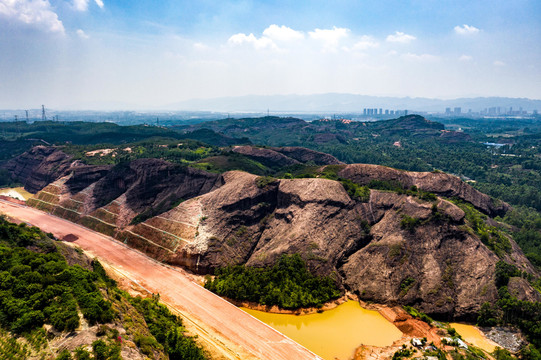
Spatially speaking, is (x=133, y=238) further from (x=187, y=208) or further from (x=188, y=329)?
(x=188, y=329)

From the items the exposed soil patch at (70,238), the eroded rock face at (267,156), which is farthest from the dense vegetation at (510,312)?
the eroded rock face at (267,156)

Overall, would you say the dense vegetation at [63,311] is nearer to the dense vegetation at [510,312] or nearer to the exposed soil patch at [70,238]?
the exposed soil patch at [70,238]

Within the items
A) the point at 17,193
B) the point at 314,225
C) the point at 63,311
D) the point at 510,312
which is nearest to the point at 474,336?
the point at 510,312

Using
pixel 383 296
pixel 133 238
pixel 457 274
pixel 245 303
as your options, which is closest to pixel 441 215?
pixel 457 274

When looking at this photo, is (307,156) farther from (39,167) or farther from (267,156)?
(39,167)

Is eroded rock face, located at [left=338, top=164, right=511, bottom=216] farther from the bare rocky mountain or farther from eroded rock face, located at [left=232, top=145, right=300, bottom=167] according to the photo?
eroded rock face, located at [left=232, top=145, right=300, bottom=167]

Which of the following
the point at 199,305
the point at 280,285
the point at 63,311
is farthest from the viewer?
the point at 280,285

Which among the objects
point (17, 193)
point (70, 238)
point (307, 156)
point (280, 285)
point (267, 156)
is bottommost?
point (280, 285)
